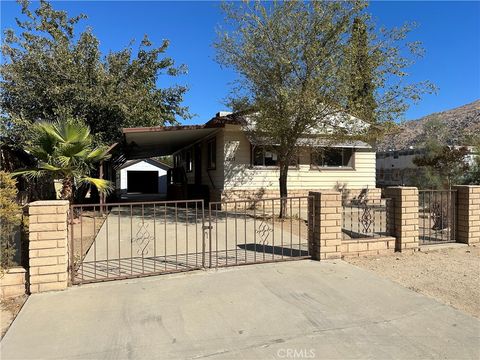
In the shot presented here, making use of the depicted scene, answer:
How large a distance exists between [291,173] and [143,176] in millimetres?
27842

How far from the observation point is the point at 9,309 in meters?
4.22

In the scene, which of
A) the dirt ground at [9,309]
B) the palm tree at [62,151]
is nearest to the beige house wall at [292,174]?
the palm tree at [62,151]

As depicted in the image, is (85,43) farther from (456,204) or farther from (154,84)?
(456,204)

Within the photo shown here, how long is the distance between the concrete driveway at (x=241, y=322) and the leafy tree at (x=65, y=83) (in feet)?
36.4

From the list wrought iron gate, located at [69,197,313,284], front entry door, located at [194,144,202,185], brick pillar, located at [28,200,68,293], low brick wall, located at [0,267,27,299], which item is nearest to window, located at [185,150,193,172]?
front entry door, located at [194,144,202,185]

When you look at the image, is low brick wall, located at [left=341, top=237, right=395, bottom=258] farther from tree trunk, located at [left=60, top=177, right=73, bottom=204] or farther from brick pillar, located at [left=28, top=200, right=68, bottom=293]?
tree trunk, located at [left=60, top=177, right=73, bottom=204]

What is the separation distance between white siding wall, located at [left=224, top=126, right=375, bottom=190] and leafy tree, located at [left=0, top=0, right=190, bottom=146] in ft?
14.2

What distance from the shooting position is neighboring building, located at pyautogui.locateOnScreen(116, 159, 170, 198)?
130 ft

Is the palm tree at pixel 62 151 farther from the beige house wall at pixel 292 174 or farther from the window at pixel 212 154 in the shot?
the window at pixel 212 154

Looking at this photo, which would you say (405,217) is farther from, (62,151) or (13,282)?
(62,151)

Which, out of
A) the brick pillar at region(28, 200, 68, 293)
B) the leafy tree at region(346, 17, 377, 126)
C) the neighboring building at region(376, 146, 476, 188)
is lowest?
the brick pillar at region(28, 200, 68, 293)

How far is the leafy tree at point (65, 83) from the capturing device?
1427 centimetres

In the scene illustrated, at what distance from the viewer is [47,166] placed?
9711 millimetres

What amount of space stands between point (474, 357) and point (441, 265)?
3067 millimetres
